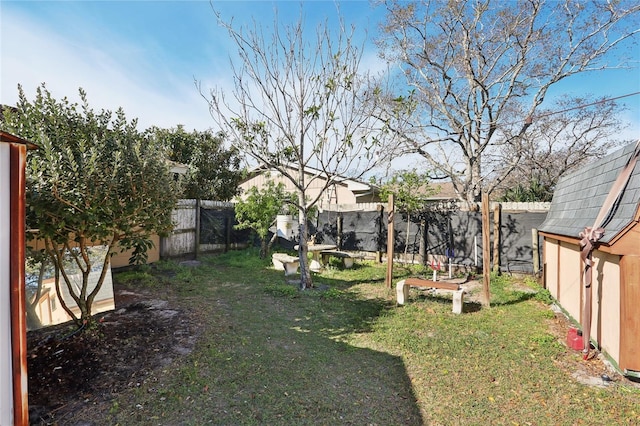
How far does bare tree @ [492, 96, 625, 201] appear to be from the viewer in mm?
12297

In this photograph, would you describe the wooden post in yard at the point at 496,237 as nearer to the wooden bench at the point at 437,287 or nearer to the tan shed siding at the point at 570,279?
the tan shed siding at the point at 570,279

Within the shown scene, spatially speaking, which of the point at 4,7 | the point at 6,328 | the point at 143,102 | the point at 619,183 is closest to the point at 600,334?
the point at 619,183

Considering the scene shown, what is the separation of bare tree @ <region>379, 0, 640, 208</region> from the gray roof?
4791mm

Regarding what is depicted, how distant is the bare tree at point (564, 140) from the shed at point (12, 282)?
1371 cm

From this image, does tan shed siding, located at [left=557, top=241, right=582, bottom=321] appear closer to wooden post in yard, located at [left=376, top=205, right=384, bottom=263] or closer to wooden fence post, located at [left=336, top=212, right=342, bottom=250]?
wooden post in yard, located at [left=376, top=205, right=384, bottom=263]

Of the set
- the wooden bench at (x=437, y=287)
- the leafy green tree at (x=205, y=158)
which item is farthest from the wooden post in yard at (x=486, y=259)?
the leafy green tree at (x=205, y=158)

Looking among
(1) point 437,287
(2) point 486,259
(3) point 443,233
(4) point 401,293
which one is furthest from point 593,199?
(3) point 443,233

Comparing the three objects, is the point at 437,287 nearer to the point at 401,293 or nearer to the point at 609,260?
the point at 401,293

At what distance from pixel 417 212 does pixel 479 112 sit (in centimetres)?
559

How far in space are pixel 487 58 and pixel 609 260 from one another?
1015 cm

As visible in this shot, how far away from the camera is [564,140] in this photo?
1349 centimetres

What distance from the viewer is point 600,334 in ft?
11.8

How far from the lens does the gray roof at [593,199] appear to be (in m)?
3.23

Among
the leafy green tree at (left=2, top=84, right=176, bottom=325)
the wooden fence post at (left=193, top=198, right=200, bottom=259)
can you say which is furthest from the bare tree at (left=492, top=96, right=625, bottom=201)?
the leafy green tree at (left=2, top=84, right=176, bottom=325)
